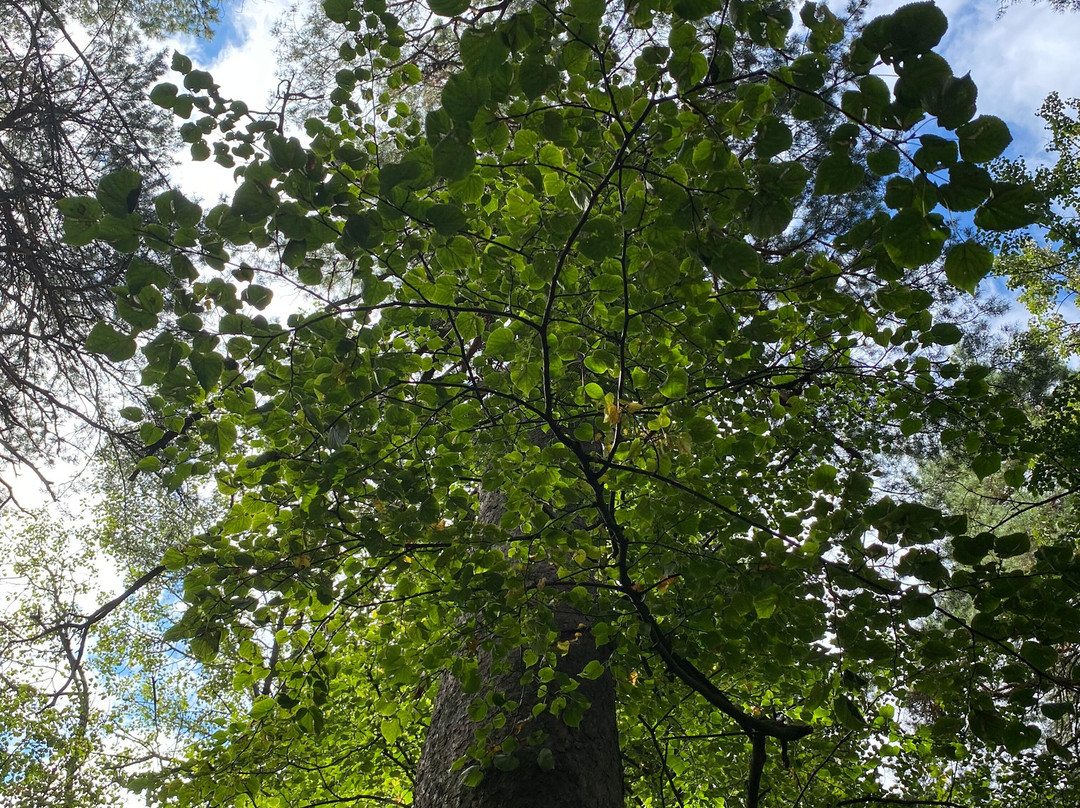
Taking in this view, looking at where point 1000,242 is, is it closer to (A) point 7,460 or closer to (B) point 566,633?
(B) point 566,633

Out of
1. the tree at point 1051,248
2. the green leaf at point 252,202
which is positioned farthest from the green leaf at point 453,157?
the tree at point 1051,248

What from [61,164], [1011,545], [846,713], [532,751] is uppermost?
[61,164]

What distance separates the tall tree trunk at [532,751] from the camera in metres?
2.13

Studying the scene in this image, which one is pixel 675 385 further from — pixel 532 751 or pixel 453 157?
pixel 532 751

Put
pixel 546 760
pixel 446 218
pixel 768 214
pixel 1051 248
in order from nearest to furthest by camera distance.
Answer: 1. pixel 768 214
2. pixel 446 218
3. pixel 546 760
4. pixel 1051 248

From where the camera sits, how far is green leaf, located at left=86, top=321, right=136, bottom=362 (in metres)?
1.39

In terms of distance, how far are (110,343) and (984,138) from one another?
1823mm

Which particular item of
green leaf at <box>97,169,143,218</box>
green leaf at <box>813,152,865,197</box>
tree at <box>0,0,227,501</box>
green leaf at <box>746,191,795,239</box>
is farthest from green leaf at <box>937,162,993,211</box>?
tree at <box>0,0,227,501</box>

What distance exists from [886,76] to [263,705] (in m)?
2.52

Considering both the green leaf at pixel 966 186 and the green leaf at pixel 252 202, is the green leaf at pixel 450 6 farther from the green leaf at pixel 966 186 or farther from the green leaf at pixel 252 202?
the green leaf at pixel 966 186

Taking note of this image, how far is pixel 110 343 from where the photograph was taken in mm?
1422

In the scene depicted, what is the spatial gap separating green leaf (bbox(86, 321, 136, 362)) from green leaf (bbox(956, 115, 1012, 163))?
5.78ft

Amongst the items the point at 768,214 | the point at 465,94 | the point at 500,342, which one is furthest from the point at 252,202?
the point at 768,214

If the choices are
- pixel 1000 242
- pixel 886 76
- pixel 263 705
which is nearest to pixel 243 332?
pixel 263 705
